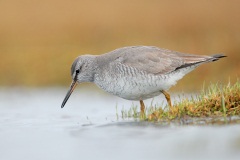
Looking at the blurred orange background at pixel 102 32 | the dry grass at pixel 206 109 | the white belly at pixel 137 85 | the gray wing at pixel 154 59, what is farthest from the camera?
the blurred orange background at pixel 102 32

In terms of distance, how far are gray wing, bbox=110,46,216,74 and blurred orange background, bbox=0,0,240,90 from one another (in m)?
4.55

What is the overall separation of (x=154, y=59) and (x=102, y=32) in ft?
31.5

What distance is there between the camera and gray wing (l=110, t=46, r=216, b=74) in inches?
455

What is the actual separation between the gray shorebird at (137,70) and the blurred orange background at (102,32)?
4.63 m

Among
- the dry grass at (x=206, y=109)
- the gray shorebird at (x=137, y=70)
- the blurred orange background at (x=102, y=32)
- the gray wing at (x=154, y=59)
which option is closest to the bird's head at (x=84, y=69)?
the gray shorebird at (x=137, y=70)

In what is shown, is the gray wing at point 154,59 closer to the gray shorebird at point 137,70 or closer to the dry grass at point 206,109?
the gray shorebird at point 137,70

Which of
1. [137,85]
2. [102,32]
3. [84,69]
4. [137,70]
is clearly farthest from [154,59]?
[102,32]

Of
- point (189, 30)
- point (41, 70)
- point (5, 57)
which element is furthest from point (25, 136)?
point (189, 30)

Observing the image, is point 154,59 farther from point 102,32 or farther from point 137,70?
point 102,32

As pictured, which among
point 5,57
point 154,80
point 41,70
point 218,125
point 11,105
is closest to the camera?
point 218,125

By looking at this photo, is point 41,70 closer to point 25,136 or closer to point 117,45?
point 117,45

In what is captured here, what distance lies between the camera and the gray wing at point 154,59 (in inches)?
455

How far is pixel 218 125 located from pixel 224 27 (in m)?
11.5

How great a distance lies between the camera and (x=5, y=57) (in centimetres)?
1994
